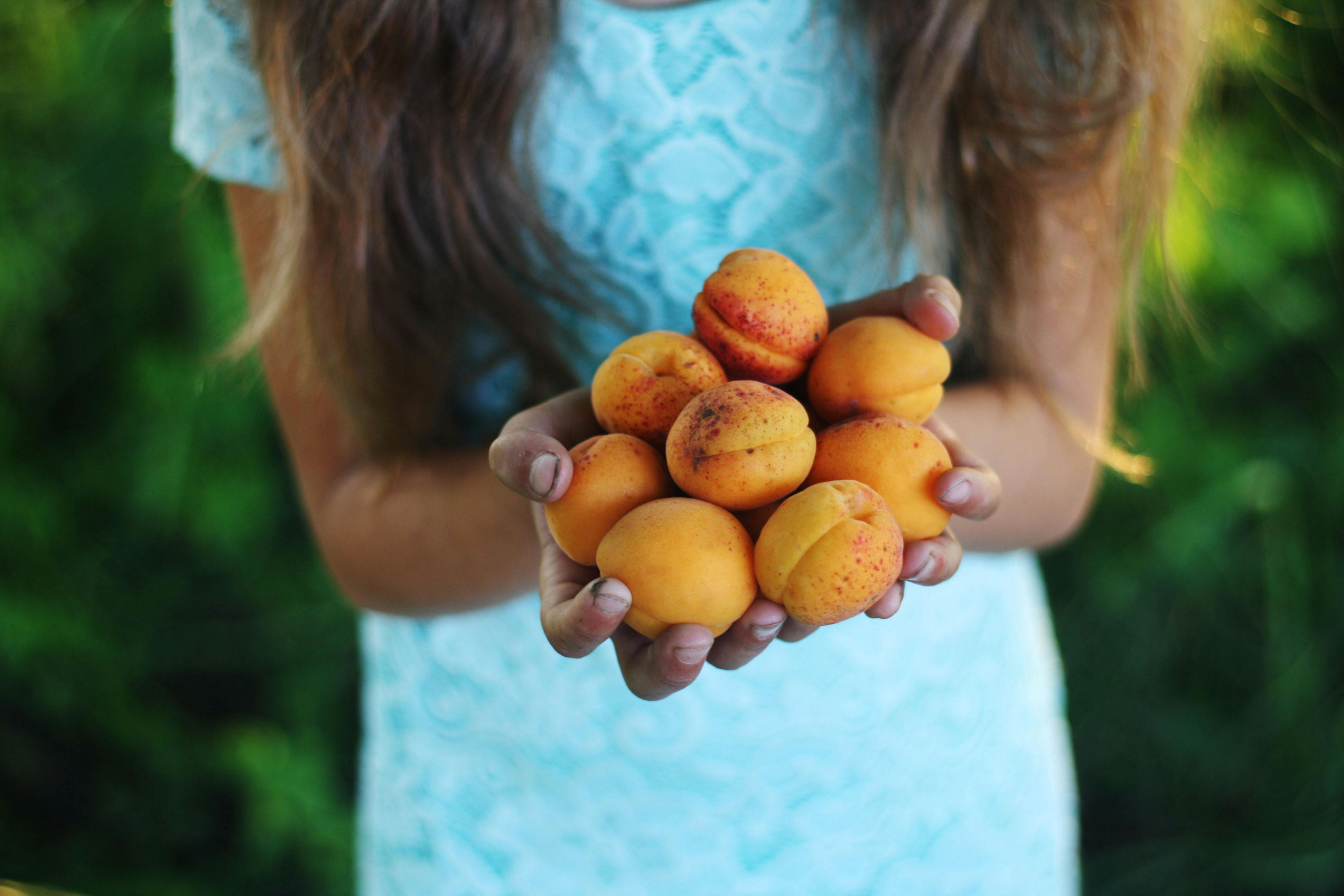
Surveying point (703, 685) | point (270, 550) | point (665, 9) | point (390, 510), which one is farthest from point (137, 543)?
point (665, 9)

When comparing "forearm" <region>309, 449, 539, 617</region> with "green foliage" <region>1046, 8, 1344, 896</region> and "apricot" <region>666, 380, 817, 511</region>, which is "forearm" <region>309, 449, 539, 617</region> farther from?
"green foliage" <region>1046, 8, 1344, 896</region>

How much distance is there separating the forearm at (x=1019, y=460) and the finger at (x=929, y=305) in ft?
0.82

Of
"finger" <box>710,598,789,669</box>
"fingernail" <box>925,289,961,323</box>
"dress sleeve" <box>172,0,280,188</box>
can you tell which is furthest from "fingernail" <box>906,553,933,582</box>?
"dress sleeve" <box>172,0,280,188</box>

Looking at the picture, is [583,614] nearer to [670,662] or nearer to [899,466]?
[670,662]

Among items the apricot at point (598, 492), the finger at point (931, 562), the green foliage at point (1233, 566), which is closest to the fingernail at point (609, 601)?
the apricot at point (598, 492)

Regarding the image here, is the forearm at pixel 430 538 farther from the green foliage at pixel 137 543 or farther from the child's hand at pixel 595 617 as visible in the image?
the green foliage at pixel 137 543

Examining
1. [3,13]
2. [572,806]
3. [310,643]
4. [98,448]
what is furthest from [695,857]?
[3,13]

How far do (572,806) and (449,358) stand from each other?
566 mm

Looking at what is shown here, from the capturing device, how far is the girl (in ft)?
3.22

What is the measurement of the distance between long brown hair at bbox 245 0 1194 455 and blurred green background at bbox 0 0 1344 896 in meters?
0.92

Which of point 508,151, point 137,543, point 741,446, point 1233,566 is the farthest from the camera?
point 137,543

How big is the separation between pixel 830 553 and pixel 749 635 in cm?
8

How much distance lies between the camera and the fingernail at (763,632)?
0.65 m

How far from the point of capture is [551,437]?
2.42 ft
